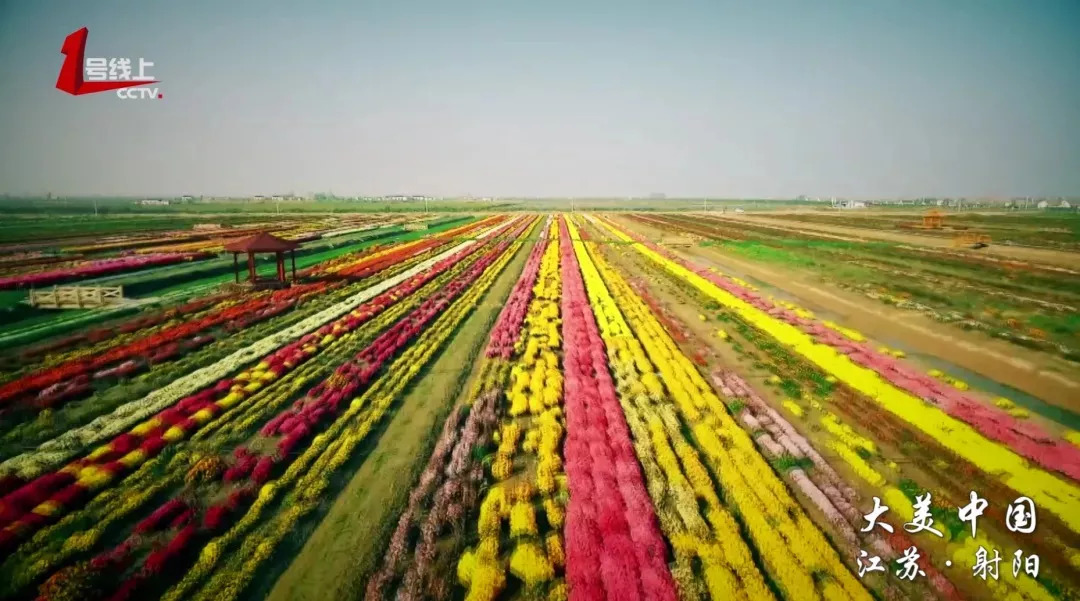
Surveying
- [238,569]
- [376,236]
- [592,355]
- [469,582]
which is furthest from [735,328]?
[376,236]

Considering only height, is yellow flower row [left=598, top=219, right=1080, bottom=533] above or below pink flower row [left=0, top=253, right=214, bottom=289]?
below

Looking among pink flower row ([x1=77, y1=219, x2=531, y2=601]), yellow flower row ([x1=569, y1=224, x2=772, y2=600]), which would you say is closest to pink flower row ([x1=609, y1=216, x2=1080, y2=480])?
yellow flower row ([x1=569, y1=224, x2=772, y2=600])

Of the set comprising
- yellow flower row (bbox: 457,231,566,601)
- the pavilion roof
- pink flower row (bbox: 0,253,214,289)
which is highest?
the pavilion roof

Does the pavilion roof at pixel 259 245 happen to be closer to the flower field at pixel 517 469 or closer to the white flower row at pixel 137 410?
the white flower row at pixel 137 410

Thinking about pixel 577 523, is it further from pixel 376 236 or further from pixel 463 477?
pixel 376 236

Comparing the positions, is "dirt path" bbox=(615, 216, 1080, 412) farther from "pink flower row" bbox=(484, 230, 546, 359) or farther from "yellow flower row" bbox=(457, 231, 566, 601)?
"pink flower row" bbox=(484, 230, 546, 359)

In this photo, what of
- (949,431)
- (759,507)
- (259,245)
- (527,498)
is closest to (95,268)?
(259,245)
